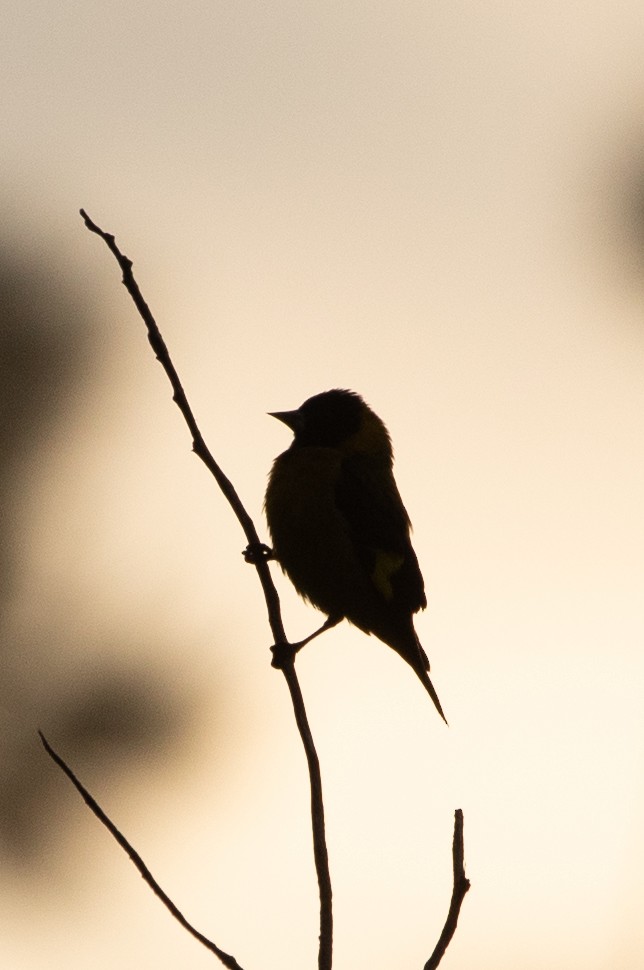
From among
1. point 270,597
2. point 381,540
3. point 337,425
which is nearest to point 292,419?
point 337,425

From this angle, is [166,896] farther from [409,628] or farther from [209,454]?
[409,628]

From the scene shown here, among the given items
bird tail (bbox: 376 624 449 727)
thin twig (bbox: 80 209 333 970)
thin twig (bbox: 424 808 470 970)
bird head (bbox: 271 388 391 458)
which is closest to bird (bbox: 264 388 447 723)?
bird tail (bbox: 376 624 449 727)

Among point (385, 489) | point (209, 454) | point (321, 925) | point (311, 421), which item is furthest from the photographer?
point (311, 421)

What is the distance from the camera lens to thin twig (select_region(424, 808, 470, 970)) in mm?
2248

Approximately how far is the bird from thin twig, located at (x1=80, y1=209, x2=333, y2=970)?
194 centimetres

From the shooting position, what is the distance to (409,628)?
486cm

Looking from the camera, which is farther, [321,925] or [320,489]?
[320,489]

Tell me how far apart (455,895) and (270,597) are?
790 millimetres

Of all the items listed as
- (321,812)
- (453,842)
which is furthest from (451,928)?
(321,812)

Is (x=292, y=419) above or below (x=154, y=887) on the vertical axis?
above

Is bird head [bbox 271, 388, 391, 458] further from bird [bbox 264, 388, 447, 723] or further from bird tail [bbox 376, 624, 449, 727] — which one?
bird tail [bbox 376, 624, 449, 727]

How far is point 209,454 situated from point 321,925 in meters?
1.05

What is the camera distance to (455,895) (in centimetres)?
227

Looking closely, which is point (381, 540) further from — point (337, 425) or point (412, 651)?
point (337, 425)
